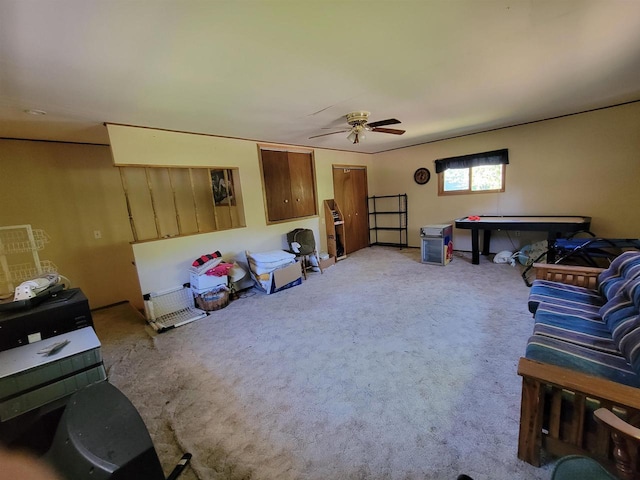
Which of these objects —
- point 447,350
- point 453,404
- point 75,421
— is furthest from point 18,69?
point 447,350

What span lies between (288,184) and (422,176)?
3026mm

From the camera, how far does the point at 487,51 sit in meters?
1.90

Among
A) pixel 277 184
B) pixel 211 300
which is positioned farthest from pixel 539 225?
pixel 211 300

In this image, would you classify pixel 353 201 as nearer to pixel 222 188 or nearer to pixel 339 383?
pixel 222 188

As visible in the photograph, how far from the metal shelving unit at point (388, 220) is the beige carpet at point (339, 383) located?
9.36 feet

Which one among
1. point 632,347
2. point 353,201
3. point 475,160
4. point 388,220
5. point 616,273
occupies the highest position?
point 475,160

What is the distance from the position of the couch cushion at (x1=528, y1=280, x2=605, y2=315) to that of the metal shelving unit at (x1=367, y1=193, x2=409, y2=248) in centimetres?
402

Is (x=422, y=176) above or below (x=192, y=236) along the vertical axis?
above

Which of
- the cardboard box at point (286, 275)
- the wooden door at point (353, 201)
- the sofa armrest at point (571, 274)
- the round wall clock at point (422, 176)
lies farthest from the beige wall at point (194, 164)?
the sofa armrest at point (571, 274)

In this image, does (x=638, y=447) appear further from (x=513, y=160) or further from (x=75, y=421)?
(x=513, y=160)

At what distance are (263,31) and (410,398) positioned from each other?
2.51 metres

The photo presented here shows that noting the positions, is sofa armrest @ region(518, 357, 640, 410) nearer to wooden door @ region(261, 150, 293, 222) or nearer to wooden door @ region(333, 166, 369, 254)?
wooden door @ region(261, 150, 293, 222)

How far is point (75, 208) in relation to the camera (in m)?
3.61

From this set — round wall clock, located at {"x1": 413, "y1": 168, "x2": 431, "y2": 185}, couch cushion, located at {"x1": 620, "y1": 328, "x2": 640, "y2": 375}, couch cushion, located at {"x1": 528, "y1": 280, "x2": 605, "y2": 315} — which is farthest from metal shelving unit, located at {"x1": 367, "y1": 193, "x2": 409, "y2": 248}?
couch cushion, located at {"x1": 620, "y1": 328, "x2": 640, "y2": 375}
